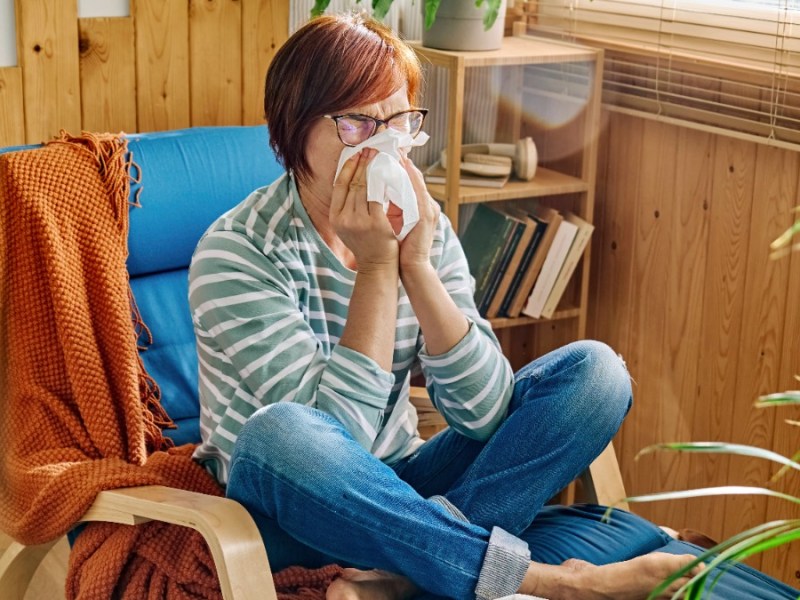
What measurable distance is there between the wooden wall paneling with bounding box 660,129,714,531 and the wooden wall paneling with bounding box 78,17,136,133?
3.53 feet

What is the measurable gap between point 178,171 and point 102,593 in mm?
726

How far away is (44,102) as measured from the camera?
197cm

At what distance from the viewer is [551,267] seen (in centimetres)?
234

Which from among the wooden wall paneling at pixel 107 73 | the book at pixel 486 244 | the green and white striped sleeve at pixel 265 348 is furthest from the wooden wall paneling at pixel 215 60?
the green and white striped sleeve at pixel 265 348

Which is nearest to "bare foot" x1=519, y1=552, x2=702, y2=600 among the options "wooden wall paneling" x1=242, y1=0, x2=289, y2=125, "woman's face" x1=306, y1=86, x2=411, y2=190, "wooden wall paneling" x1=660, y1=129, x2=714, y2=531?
"woman's face" x1=306, y1=86, x2=411, y2=190

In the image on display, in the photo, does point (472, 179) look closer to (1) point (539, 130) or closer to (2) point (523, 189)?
(2) point (523, 189)

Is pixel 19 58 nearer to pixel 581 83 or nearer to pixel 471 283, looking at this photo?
pixel 471 283

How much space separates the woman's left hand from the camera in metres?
1.55

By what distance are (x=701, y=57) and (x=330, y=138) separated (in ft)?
3.10

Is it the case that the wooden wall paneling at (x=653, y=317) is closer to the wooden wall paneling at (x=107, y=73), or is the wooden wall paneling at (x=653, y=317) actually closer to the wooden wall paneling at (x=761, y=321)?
the wooden wall paneling at (x=761, y=321)

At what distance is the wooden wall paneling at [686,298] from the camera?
2.19m

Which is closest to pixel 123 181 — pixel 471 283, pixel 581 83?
pixel 471 283

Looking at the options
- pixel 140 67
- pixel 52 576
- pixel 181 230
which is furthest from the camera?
pixel 140 67

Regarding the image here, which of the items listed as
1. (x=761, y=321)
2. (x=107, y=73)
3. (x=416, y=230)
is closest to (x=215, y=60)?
(x=107, y=73)
